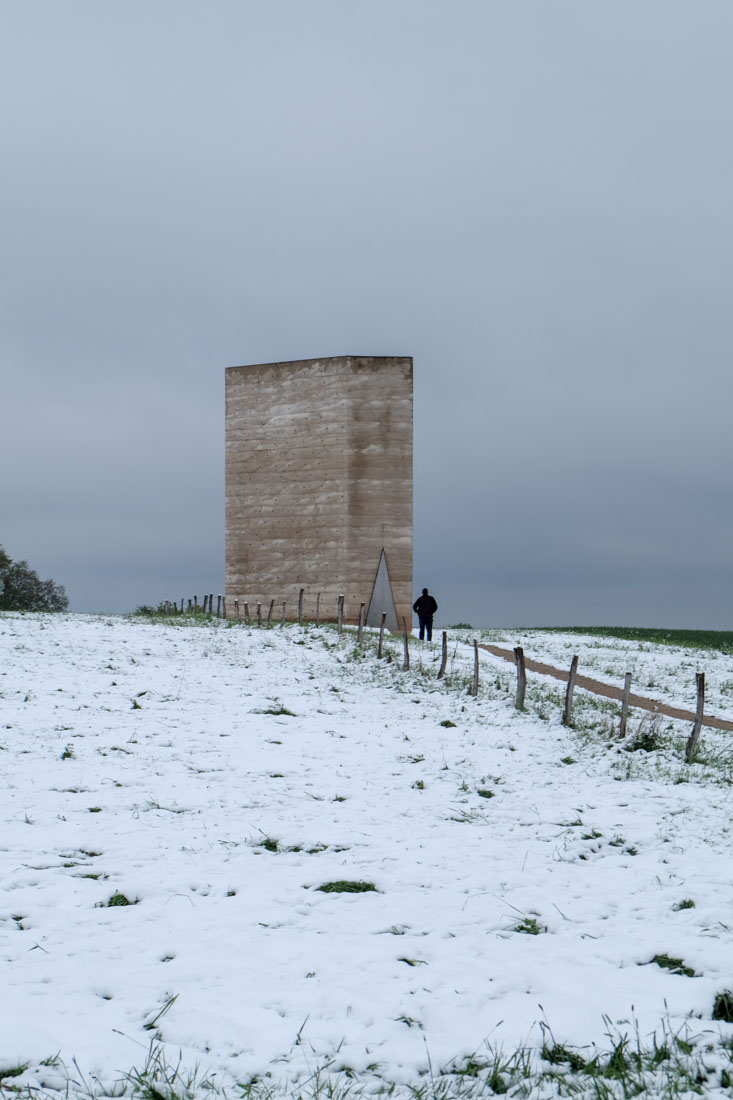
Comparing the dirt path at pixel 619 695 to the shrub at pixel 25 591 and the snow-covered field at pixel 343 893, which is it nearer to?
the snow-covered field at pixel 343 893

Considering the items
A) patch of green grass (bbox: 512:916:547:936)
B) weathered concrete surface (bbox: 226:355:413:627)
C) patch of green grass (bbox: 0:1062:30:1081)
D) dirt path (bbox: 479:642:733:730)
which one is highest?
weathered concrete surface (bbox: 226:355:413:627)

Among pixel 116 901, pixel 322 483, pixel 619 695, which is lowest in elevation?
pixel 116 901

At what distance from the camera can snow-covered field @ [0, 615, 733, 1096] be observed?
5.43 m

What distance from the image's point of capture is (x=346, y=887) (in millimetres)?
8062

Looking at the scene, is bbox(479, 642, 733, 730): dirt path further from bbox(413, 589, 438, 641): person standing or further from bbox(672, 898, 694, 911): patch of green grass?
bbox(672, 898, 694, 911): patch of green grass

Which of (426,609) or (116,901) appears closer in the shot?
(116,901)

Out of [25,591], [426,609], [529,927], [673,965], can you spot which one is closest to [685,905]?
[673,965]

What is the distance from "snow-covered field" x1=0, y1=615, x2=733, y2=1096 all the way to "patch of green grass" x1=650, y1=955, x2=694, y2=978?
83 mm

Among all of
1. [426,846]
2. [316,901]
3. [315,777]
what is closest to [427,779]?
[315,777]

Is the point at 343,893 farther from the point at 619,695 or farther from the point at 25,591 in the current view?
the point at 25,591

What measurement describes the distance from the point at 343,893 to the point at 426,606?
25.5 metres

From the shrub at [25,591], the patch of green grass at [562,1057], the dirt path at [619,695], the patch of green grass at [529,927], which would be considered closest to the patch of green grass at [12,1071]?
the patch of green grass at [562,1057]

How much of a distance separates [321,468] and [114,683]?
2058 cm

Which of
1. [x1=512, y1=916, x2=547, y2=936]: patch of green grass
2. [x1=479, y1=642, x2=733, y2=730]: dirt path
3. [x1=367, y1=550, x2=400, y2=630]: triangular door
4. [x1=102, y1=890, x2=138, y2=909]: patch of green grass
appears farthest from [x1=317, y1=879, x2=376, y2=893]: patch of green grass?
[x1=367, y1=550, x2=400, y2=630]: triangular door
